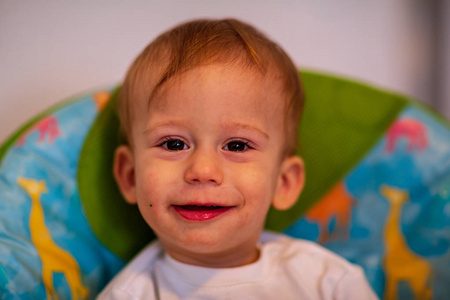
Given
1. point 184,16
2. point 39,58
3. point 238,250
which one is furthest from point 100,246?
point 184,16

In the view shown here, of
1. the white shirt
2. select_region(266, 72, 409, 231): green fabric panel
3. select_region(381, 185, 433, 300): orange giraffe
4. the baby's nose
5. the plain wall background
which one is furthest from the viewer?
the plain wall background

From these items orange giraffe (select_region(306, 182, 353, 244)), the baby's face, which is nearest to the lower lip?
the baby's face

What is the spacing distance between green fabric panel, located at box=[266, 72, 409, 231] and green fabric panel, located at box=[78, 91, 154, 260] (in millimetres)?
313

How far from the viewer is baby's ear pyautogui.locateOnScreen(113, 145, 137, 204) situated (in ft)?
2.79

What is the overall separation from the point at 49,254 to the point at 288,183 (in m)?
0.49

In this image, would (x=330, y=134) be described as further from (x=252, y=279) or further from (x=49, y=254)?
(x=49, y=254)

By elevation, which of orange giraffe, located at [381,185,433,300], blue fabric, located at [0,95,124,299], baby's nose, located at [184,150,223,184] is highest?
baby's nose, located at [184,150,223,184]

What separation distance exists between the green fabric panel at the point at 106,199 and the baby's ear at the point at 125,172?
0.07 meters

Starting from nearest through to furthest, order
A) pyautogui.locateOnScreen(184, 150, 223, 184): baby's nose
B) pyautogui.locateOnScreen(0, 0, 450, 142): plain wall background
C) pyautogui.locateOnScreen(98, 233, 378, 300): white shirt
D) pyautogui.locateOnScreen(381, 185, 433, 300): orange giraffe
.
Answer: pyautogui.locateOnScreen(184, 150, 223, 184): baby's nose → pyautogui.locateOnScreen(98, 233, 378, 300): white shirt → pyautogui.locateOnScreen(381, 185, 433, 300): orange giraffe → pyautogui.locateOnScreen(0, 0, 450, 142): plain wall background

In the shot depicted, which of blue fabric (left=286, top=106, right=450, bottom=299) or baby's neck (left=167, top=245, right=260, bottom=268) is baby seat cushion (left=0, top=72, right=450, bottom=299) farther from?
baby's neck (left=167, top=245, right=260, bottom=268)

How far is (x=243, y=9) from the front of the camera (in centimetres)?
147

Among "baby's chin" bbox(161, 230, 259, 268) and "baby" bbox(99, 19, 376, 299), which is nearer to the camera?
"baby" bbox(99, 19, 376, 299)

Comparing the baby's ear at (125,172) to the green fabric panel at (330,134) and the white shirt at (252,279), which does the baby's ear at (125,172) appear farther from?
the green fabric panel at (330,134)

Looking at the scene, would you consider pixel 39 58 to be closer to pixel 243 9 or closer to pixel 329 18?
pixel 243 9
